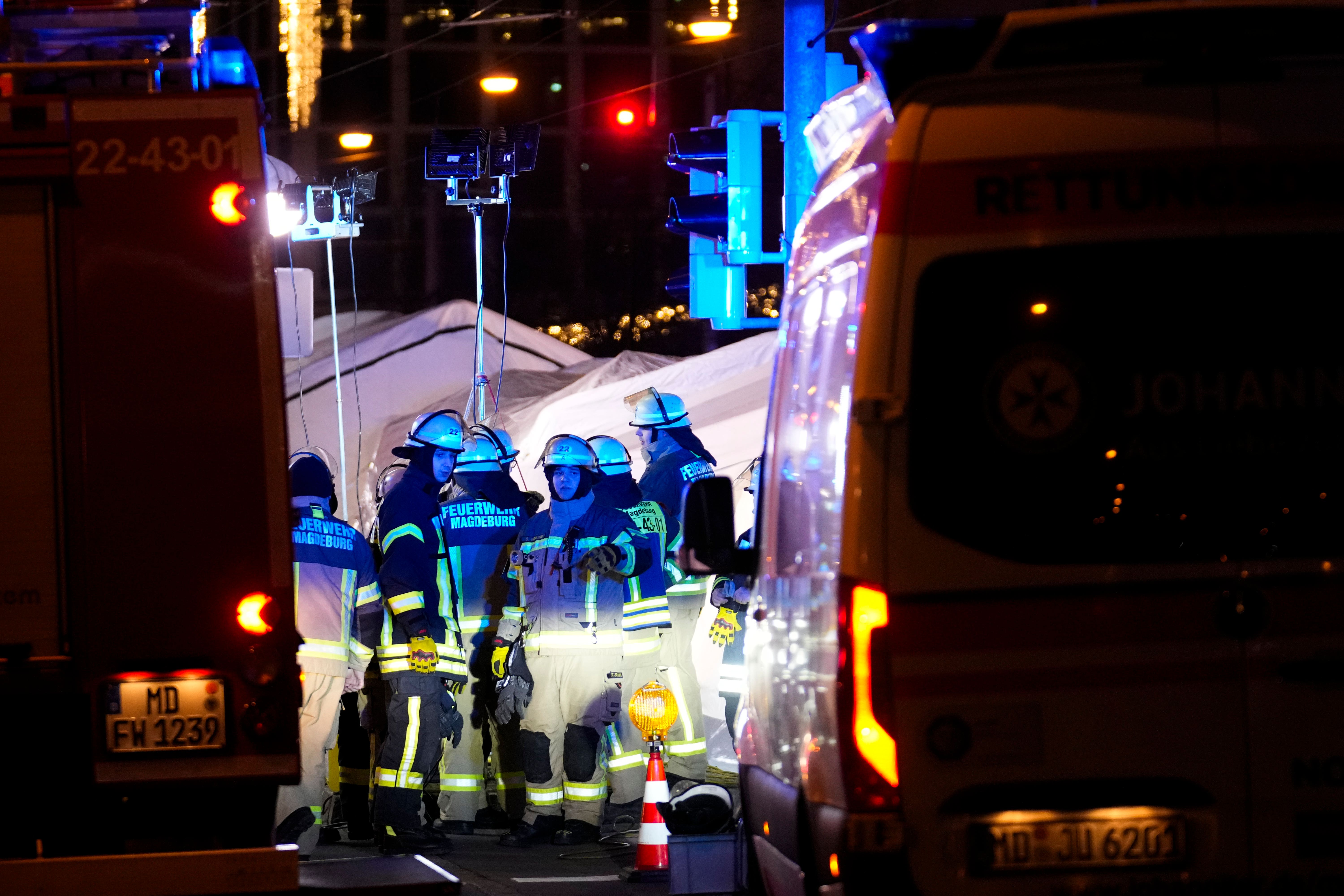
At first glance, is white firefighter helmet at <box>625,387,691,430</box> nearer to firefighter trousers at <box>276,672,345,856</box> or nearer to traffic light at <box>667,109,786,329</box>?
traffic light at <box>667,109,786,329</box>

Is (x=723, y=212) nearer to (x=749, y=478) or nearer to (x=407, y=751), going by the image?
(x=749, y=478)

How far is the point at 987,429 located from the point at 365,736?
734 cm

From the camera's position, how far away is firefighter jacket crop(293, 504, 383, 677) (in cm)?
897

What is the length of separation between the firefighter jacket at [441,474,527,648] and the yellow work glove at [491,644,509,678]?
0.15 m

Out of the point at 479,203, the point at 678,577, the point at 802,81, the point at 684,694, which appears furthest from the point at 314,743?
the point at 479,203

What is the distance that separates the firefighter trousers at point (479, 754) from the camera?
34.1 ft

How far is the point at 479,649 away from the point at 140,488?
20.0 feet

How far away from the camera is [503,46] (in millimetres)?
40250

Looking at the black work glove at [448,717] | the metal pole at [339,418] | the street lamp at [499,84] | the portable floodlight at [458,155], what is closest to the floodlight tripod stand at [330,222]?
the metal pole at [339,418]

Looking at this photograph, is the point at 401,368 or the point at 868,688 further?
the point at 401,368

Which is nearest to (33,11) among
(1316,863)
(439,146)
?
(1316,863)

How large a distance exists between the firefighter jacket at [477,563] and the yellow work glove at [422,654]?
79 cm

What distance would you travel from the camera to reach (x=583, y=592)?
10.1 metres

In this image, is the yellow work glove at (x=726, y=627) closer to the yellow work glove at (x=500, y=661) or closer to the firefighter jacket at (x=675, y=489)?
the firefighter jacket at (x=675, y=489)
